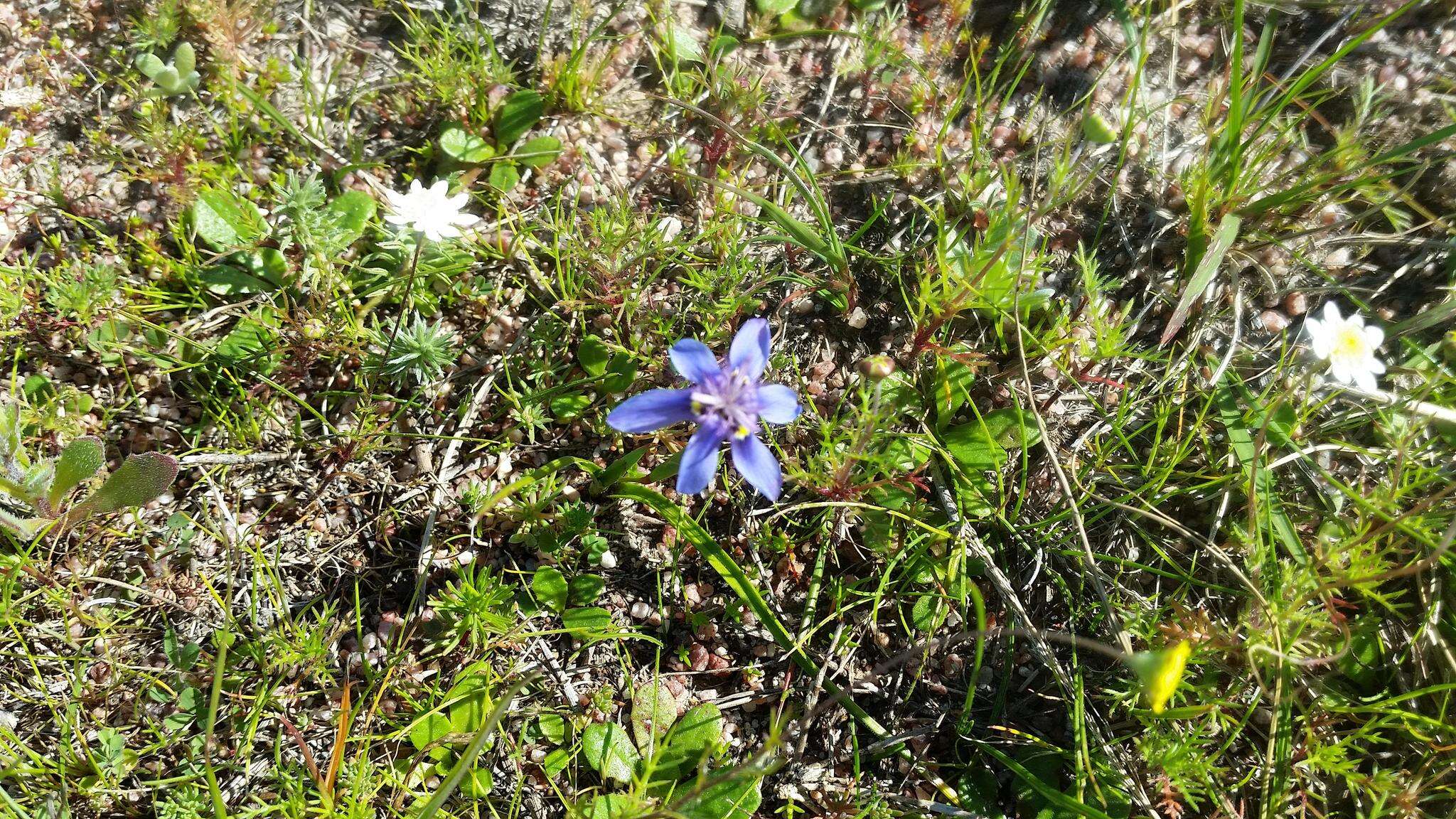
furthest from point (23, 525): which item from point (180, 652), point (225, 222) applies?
point (225, 222)

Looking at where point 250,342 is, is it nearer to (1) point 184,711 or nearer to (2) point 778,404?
(1) point 184,711

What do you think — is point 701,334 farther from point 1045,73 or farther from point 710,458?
point 1045,73

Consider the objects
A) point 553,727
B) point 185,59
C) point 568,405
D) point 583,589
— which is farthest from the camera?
point 185,59

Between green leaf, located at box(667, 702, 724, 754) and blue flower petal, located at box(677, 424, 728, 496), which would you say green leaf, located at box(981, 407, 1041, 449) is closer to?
blue flower petal, located at box(677, 424, 728, 496)

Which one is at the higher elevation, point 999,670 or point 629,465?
point 629,465

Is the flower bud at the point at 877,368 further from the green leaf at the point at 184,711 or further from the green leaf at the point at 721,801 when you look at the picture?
the green leaf at the point at 184,711

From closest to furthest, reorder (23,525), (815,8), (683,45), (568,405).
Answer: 1. (23,525)
2. (568,405)
3. (683,45)
4. (815,8)

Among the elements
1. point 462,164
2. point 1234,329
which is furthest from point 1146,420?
point 462,164
